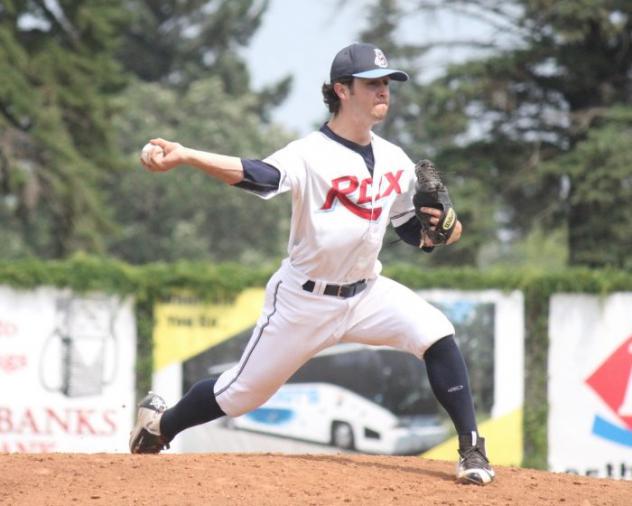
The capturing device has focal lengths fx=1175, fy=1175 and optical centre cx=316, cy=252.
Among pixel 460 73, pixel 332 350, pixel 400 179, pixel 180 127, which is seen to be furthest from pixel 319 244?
pixel 180 127

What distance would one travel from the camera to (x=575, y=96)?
21609 millimetres

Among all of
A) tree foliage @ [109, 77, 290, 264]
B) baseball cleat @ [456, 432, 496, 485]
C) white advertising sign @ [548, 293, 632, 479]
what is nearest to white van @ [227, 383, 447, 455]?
white advertising sign @ [548, 293, 632, 479]

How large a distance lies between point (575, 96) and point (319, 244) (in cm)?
1672

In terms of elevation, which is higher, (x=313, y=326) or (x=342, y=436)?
(x=313, y=326)

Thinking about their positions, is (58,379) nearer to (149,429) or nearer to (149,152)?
(149,429)

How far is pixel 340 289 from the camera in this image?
19.6 feet

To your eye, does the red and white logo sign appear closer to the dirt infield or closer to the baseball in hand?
the dirt infield

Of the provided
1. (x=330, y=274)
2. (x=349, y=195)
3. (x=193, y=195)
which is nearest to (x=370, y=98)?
(x=349, y=195)

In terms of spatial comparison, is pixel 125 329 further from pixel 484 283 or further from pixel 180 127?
pixel 180 127

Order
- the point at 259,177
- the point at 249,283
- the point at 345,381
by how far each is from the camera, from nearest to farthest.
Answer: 1. the point at 259,177
2. the point at 345,381
3. the point at 249,283

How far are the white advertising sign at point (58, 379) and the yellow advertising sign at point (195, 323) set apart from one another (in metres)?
0.46

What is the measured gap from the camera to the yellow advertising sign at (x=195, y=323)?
39.7 ft

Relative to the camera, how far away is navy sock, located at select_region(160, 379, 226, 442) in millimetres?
6273

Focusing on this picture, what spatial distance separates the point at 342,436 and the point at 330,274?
6368 mm
